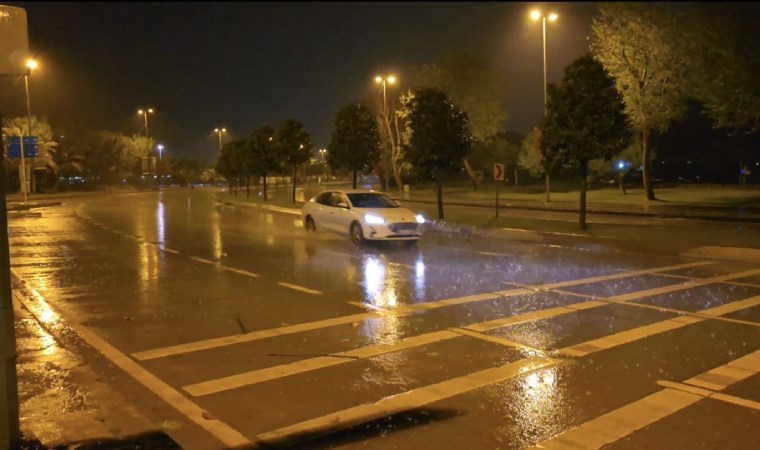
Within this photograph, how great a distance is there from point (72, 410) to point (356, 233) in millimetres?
13107

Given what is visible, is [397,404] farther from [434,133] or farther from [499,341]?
[434,133]

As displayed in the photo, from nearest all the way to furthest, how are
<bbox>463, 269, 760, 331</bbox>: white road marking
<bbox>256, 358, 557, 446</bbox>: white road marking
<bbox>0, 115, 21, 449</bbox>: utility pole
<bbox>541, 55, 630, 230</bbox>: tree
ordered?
<bbox>0, 115, 21, 449</bbox>: utility pole
<bbox>256, 358, 557, 446</bbox>: white road marking
<bbox>463, 269, 760, 331</bbox>: white road marking
<bbox>541, 55, 630, 230</bbox>: tree

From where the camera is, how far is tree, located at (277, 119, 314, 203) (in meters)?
42.5

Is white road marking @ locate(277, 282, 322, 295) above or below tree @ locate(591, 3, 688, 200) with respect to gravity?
below

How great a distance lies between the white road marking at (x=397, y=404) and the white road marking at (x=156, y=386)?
0.87 ft

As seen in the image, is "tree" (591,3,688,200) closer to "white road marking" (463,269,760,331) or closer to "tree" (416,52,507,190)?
"tree" (416,52,507,190)

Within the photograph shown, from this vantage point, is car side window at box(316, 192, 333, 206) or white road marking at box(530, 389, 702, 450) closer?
white road marking at box(530, 389, 702, 450)

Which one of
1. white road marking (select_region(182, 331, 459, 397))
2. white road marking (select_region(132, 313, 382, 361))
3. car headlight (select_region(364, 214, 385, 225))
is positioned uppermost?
car headlight (select_region(364, 214, 385, 225))

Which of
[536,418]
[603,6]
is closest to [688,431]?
[536,418]

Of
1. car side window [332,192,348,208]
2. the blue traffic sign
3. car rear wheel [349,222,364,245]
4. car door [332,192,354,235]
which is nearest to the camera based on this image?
car rear wheel [349,222,364,245]

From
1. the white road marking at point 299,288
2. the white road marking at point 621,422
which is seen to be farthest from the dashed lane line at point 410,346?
the white road marking at point 299,288

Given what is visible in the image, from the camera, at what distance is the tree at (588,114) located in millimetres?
20125

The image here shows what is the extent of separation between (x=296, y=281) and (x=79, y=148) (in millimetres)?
71496

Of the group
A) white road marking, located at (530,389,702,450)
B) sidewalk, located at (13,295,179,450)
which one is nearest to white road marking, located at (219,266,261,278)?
sidewalk, located at (13,295,179,450)
